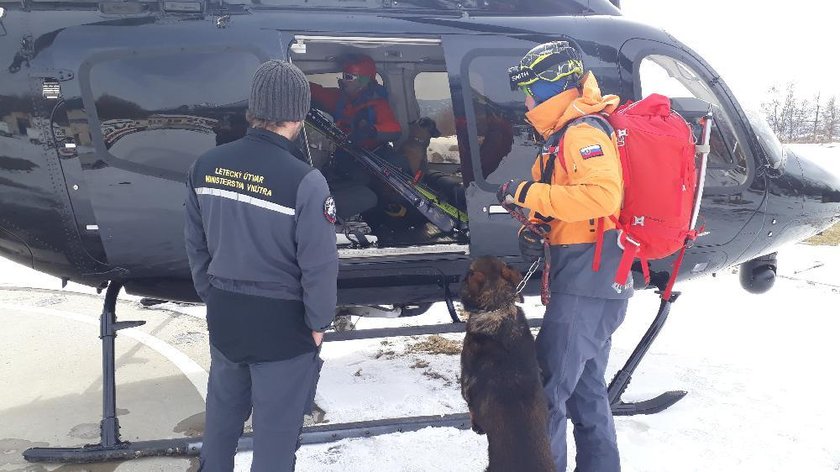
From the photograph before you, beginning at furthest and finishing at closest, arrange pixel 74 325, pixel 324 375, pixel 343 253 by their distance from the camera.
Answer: pixel 74 325
pixel 324 375
pixel 343 253

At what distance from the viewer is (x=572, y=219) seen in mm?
2359

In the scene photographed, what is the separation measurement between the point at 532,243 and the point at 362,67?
3.25 meters

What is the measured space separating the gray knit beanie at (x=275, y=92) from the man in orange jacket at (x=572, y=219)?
3.24 feet

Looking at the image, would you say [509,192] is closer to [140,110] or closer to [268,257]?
[268,257]

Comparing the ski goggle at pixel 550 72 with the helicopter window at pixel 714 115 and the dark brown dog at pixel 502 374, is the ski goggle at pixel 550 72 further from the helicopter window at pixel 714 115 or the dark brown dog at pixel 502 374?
the helicopter window at pixel 714 115

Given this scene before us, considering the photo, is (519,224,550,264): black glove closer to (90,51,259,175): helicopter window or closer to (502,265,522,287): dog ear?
(502,265,522,287): dog ear

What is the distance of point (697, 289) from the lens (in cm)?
734

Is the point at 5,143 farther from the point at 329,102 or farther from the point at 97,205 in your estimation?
the point at 329,102

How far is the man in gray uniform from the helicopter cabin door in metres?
1.08

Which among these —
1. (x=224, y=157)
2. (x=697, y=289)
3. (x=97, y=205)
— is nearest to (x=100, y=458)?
(x=97, y=205)

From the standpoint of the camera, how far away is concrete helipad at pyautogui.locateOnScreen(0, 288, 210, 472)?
12.3 ft

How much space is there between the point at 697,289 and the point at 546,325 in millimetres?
5465

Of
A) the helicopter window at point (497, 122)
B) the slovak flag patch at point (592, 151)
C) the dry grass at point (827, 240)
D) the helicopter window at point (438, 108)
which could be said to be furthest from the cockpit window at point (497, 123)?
the dry grass at point (827, 240)

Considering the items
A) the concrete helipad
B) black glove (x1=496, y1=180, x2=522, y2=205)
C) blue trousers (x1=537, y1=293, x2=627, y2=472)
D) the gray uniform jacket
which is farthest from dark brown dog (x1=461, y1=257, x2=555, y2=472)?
the concrete helipad
